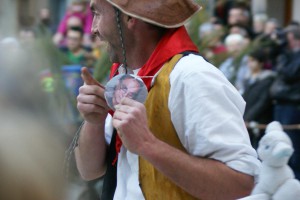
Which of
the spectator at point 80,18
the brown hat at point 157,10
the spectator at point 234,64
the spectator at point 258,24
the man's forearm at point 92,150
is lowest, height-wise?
the spectator at point 258,24

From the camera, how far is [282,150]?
6.46 feet

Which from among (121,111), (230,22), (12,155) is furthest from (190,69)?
(230,22)

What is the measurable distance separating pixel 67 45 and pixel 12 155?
6.18 meters

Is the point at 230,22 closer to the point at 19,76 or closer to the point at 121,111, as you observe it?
the point at 19,76

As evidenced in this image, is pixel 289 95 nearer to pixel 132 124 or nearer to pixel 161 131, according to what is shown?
pixel 161 131

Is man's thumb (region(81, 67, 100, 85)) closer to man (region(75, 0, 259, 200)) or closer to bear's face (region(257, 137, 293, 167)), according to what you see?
man (region(75, 0, 259, 200))

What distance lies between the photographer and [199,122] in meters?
2.21

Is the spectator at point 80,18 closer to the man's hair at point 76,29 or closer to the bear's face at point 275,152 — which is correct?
the man's hair at point 76,29

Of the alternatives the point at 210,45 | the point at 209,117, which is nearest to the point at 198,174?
the point at 209,117

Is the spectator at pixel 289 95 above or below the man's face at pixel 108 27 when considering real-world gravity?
below

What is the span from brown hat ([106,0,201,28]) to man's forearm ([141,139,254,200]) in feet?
1.25

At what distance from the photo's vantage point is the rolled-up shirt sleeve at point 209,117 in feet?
7.20

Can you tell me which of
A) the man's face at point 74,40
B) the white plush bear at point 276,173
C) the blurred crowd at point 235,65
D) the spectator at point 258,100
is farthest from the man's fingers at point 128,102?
the man's face at point 74,40

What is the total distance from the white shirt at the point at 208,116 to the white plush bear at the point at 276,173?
152mm
